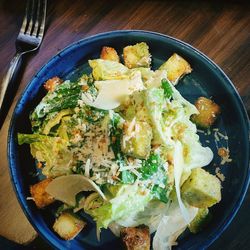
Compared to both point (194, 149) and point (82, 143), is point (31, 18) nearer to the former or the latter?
point (82, 143)

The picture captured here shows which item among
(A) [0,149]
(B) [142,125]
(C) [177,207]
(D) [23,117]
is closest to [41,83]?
(D) [23,117]

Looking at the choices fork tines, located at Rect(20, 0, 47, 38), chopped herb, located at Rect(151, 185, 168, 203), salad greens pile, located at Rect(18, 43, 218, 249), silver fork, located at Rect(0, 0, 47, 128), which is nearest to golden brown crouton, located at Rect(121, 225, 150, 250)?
salad greens pile, located at Rect(18, 43, 218, 249)

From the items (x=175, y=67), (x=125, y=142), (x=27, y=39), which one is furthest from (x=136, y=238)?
(x=27, y=39)

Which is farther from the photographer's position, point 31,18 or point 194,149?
point 31,18

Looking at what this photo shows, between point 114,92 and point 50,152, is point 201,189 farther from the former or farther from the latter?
point 50,152

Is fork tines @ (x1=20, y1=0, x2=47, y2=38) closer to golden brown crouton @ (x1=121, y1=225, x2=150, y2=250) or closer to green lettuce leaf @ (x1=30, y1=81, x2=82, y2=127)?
green lettuce leaf @ (x1=30, y1=81, x2=82, y2=127)

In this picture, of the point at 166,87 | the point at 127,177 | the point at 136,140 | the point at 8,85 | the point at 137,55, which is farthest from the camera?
the point at 8,85

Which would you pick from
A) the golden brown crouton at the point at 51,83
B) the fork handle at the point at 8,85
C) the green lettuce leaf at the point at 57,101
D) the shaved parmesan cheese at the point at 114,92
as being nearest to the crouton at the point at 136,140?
the shaved parmesan cheese at the point at 114,92

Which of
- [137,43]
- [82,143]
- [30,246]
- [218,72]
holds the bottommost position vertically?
[30,246]
